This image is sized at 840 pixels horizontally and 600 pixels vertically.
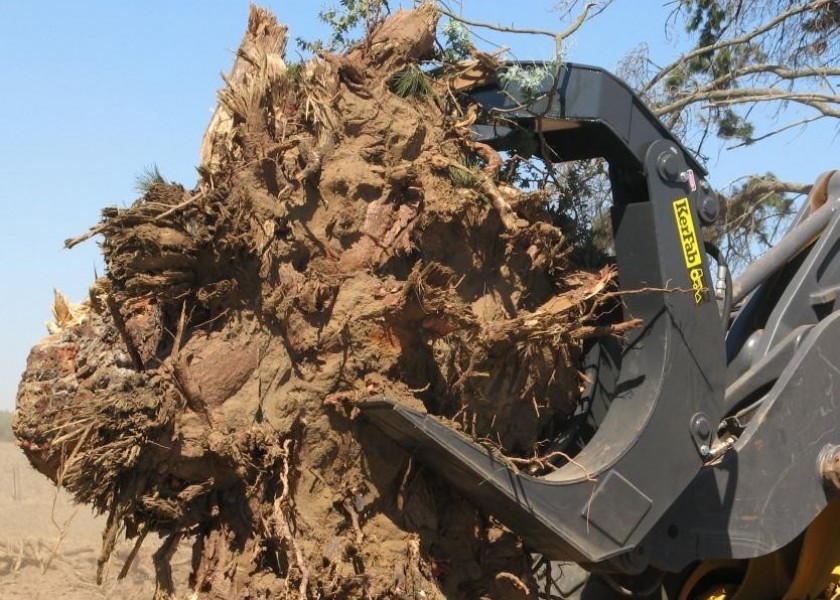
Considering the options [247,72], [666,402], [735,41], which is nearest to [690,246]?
[666,402]

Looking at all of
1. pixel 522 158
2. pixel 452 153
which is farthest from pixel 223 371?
pixel 522 158

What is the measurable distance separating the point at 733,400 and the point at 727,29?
6635 millimetres

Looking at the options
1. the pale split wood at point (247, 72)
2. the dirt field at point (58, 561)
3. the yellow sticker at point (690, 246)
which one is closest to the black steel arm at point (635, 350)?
the yellow sticker at point (690, 246)

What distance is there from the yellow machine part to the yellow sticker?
47.6 inches

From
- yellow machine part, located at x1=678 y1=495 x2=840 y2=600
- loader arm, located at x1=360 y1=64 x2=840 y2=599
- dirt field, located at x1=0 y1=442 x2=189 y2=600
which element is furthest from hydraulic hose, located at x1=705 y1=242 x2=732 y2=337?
dirt field, located at x1=0 y1=442 x2=189 y2=600

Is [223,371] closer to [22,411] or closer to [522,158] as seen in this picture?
[22,411]

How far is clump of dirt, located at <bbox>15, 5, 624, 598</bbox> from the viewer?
3.42 m

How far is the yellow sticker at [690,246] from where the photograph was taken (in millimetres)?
4055

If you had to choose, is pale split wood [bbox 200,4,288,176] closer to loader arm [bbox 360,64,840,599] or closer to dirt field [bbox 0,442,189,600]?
loader arm [bbox 360,64,840,599]

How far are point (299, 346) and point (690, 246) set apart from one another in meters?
1.49

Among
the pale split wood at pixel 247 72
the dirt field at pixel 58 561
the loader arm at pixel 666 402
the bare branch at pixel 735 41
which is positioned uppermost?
the bare branch at pixel 735 41

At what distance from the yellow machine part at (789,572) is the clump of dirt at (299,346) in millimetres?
1162

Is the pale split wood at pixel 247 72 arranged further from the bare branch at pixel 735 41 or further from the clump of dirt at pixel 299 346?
the bare branch at pixel 735 41

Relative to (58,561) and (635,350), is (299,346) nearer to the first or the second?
(635,350)
